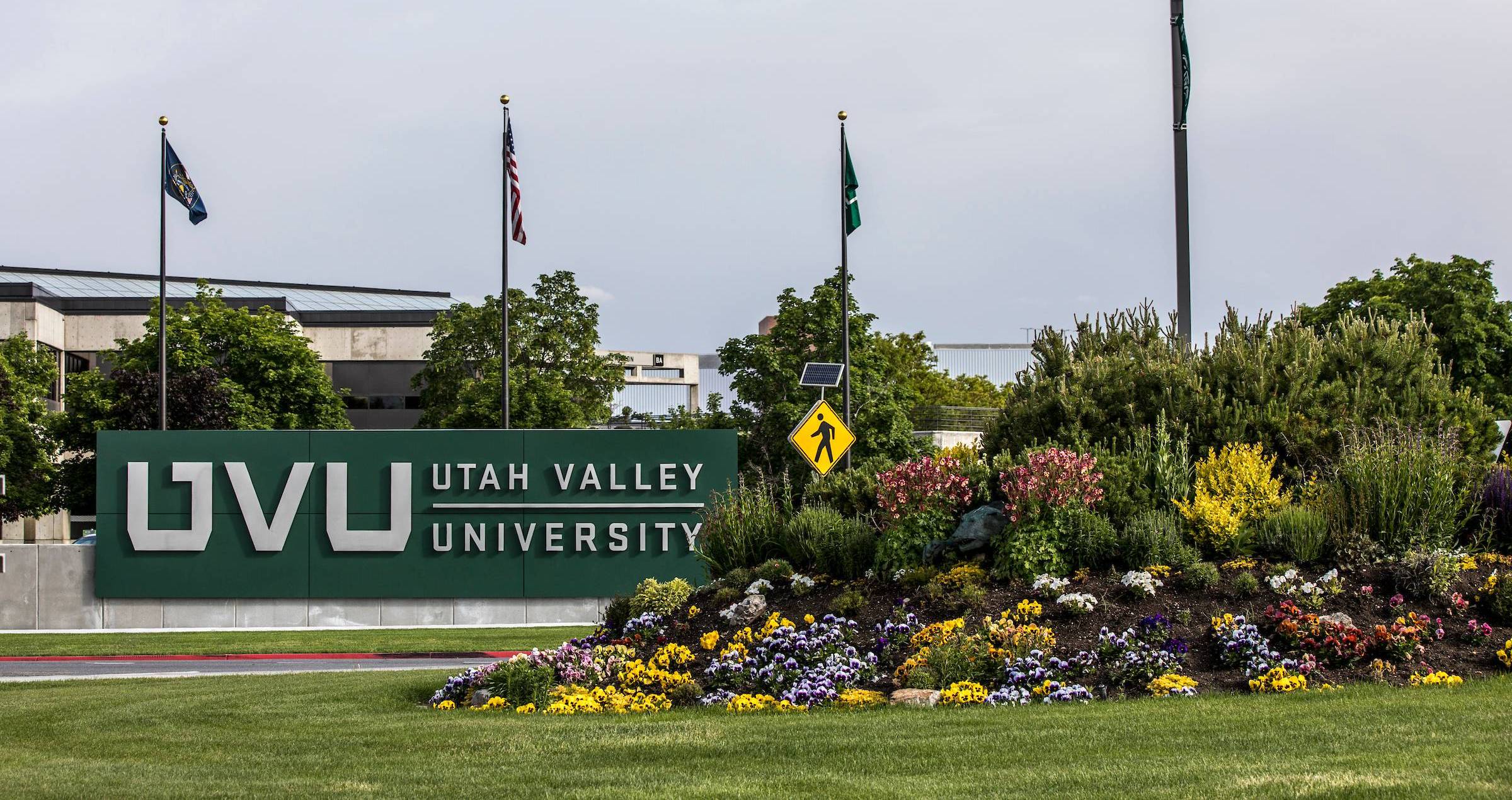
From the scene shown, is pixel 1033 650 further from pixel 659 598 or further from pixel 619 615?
pixel 619 615

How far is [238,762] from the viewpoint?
352 inches

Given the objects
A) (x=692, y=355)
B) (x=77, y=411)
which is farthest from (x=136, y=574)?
(x=692, y=355)

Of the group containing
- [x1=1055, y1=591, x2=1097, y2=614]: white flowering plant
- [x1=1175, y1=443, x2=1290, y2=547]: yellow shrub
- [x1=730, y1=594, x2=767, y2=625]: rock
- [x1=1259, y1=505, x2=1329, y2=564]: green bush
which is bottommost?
[x1=730, y1=594, x2=767, y2=625]: rock

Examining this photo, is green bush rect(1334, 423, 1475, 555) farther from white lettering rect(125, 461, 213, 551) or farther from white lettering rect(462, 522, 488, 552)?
white lettering rect(125, 461, 213, 551)

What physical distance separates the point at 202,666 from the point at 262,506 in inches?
263

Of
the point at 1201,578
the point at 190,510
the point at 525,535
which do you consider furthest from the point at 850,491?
the point at 190,510

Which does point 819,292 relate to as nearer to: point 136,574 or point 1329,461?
point 136,574

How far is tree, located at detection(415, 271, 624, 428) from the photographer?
144 ft

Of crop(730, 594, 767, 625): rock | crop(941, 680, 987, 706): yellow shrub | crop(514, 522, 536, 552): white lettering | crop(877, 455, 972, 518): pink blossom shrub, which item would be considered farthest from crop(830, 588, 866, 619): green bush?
crop(514, 522, 536, 552): white lettering

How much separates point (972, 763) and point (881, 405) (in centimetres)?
3153

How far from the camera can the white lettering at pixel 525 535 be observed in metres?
26.2

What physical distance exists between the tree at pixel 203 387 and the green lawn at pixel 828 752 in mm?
31916

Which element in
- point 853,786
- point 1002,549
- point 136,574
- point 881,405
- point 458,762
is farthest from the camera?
point 881,405

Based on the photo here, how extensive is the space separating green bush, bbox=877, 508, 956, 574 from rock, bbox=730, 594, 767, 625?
1.29 m
